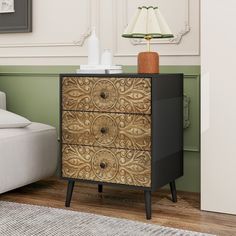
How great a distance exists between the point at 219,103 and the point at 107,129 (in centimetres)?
58

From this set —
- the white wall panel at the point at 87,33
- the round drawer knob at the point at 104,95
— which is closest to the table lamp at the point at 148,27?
the round drawer knob at the point at 104,95

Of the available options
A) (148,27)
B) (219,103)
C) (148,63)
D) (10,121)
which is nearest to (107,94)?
(148,63)

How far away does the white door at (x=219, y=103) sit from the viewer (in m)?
2.57

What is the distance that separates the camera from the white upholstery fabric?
292 centimetres

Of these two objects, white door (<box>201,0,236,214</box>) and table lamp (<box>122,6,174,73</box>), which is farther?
table lamp (<box>122,6,174,73</box>)

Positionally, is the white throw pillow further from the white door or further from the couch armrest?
the white door

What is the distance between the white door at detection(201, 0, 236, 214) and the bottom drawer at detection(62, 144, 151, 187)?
31 cm

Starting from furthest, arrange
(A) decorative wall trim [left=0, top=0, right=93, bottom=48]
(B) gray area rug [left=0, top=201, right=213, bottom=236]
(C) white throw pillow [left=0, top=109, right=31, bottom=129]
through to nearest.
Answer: (A) decorative wall trim [left=0, top=0, right=93, bottom=48] < (C) white throw pillow [left=0, top=109, right=31, bottom=129] < (B) gray area rug [left=0, top=201, right=213, bottom=236]

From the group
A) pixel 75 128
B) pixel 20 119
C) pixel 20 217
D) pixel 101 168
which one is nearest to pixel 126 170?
pixel 101 168

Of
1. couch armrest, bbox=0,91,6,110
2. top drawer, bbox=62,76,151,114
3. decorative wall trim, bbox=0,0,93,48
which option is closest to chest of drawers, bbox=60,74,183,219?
top drawer, bbox=62,76,151,114

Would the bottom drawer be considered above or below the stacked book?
below

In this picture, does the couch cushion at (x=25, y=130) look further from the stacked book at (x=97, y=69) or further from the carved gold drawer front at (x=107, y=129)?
the stacked book at (x=97, y=69)

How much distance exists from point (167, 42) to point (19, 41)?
109 cm

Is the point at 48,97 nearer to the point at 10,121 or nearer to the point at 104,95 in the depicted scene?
the point at 10,121
